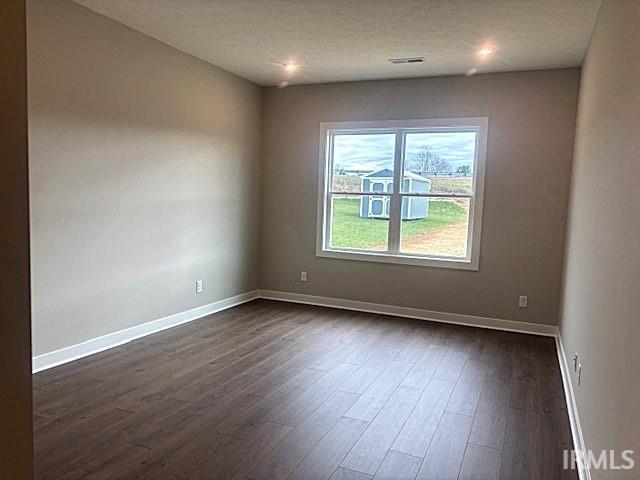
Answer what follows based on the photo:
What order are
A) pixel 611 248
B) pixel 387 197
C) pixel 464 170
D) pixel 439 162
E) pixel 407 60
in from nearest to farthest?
pixel 611 248 → pixel 407 60 → pixel 464 170 → pixel 439 162 → pixel 387 197

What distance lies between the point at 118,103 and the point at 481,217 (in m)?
3.71

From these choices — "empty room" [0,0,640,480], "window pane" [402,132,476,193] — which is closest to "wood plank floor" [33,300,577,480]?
"empty room" [0,0,640,480]

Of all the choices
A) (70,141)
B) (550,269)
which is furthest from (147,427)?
(550,269)

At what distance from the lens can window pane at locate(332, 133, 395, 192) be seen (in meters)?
5.59

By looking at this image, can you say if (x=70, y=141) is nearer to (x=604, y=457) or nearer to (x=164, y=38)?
(x=164, y=38)

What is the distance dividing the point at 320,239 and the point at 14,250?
4.75 meters

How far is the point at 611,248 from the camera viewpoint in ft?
7.09

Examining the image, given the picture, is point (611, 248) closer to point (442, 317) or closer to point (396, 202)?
point (442, 317)

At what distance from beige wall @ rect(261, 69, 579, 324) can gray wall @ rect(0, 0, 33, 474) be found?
457cm

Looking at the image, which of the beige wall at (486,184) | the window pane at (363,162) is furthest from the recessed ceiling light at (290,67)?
the window pane at (363,162)

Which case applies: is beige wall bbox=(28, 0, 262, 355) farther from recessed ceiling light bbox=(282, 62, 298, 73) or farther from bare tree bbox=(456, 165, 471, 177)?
bare tree bbox=(456, 165, 471, 177)

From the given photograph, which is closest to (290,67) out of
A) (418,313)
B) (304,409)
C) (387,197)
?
(387,197)

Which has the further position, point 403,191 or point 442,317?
point 403,191

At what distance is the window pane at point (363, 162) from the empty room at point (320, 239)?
1.1 inches
